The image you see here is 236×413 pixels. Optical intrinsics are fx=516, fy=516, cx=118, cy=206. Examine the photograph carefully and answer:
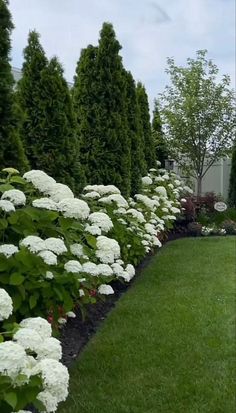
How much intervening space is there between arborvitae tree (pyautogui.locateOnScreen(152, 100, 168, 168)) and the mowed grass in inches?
261

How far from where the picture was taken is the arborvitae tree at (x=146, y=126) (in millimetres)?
10469

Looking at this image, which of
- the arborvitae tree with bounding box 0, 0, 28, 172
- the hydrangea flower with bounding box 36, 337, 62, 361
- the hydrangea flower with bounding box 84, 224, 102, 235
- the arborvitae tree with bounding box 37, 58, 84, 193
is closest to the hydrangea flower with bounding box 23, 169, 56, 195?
the hydrangea flower with bounding box 84, 224, 102, 235

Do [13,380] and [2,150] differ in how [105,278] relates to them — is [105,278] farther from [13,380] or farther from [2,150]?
[13,380]

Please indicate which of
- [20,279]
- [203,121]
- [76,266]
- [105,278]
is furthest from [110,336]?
[203,121]

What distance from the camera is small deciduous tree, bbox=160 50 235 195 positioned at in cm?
1193

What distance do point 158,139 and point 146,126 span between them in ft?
6.36

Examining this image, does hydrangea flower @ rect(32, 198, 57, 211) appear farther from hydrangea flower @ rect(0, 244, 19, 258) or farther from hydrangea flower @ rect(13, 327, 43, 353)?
hydrangea flower @ rect(13, 327, 43, 353)

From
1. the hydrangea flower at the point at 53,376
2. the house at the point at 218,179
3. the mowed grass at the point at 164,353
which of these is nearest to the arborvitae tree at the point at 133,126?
the mowed grass at the point at 164,353

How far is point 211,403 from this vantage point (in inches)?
114

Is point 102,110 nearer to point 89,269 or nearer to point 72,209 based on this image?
point 72,209

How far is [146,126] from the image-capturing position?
34.5 feet

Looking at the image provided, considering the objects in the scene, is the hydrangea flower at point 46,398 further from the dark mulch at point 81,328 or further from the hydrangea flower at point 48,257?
the dark mulch at point 81,328

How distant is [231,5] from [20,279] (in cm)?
646

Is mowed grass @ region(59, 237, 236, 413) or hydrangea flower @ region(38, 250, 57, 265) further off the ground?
hydrangea flower @ region(38, 250, 57, 265)
